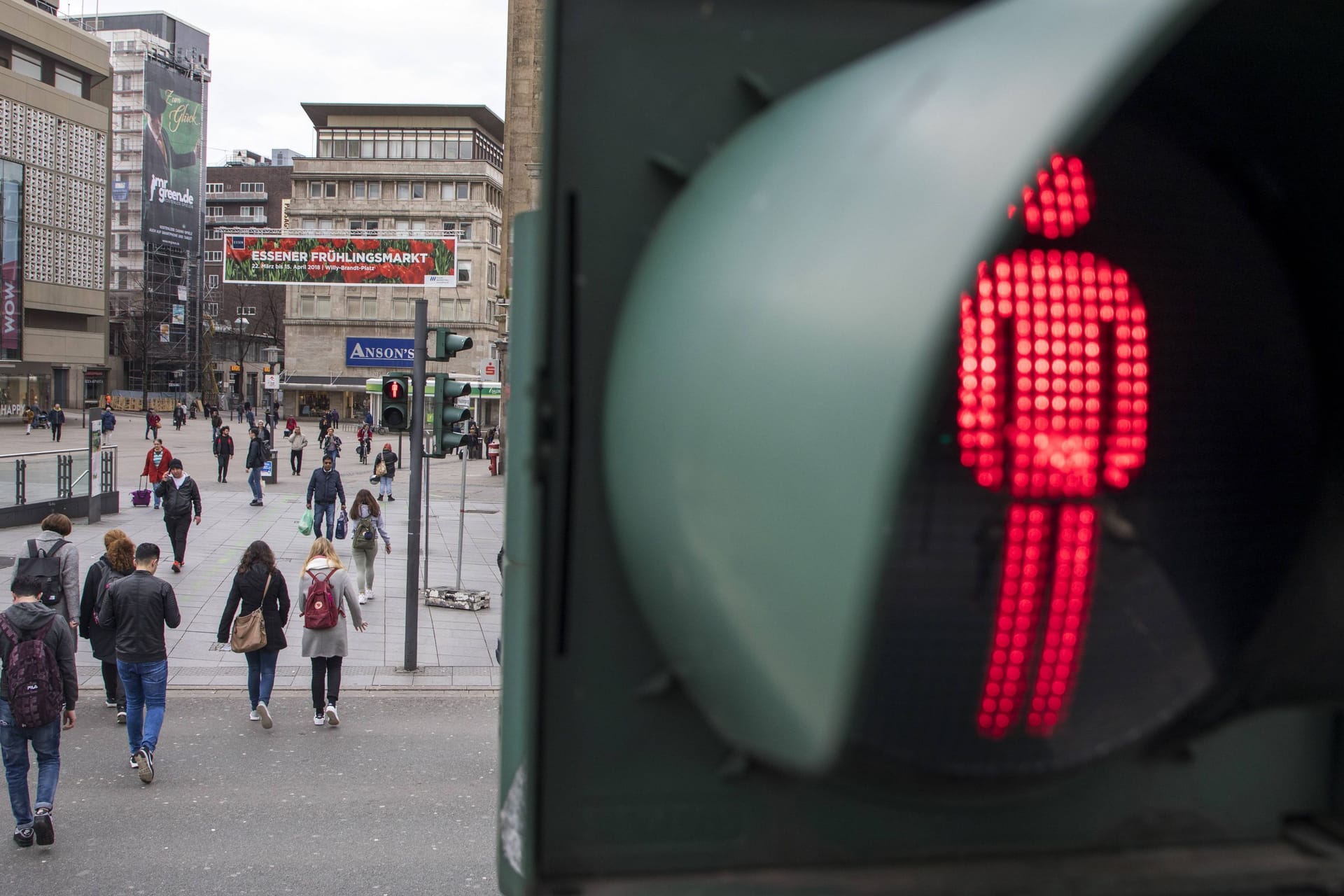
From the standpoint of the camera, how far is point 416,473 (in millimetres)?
11625

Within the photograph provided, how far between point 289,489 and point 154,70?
82.4 m

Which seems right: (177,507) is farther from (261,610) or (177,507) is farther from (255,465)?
(255,465)

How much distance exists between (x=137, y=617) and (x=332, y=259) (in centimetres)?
3571

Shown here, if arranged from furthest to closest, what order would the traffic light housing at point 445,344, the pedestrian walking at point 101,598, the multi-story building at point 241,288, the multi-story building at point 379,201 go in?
the multi-story building at point 241,288
the multi-story building at point 379,201
the traffic light housing at point 445,344
the pedestrian walking at point 101,598

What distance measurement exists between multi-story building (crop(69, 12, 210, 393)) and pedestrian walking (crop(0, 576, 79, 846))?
85.1 meters

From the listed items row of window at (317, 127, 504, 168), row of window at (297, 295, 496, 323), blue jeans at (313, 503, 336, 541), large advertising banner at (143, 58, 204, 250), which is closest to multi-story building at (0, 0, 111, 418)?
row of window at (297, 295, 496, 323)

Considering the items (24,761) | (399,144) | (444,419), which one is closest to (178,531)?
(444,419)

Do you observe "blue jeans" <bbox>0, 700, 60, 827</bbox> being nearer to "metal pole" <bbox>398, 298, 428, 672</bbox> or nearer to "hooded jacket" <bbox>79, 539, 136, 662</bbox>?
"hooded jacket" <bbox>79, 539, 136, 662</bbox>

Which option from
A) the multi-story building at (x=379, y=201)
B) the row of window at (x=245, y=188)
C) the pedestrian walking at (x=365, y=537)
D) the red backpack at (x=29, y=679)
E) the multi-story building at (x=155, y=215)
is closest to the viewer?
the red backpack at (x=29, y=679)

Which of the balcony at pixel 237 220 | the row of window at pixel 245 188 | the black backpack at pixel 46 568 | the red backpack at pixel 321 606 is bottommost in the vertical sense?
the red backpack at pixel 321 606

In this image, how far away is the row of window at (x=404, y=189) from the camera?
77.4 m

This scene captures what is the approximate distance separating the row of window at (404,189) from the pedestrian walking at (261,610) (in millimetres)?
70754

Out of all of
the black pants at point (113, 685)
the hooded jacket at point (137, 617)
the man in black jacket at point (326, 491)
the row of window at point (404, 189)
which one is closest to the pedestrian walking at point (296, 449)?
the man in black jacket at point (326, 491)

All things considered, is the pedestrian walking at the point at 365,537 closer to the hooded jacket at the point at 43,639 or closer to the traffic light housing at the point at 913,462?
the hooded jacket at the point at 43,639
